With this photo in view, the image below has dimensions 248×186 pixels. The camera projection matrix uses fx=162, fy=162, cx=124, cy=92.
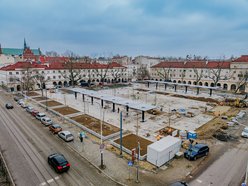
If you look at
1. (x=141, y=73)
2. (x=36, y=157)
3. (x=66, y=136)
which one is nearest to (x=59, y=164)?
(x=36, y=157)

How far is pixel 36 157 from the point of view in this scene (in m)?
19.1

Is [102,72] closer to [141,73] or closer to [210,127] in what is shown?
[141,73]

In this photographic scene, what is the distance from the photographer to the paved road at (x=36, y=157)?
15395 mm

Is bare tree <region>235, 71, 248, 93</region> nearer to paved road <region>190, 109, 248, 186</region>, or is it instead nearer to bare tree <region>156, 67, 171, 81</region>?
bare tree <region>156, 67, 171, 81</region>

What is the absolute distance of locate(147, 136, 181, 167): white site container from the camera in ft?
57.2

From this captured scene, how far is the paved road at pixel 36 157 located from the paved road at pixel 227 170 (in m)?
9.35

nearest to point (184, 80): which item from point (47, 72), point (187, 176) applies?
point (47, 72)

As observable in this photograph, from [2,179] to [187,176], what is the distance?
1780 cm

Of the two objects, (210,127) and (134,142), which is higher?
(210,127)

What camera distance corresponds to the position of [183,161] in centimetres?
1881

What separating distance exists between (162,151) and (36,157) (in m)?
14.6

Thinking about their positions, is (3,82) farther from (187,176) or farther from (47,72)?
Answer: (187,176)

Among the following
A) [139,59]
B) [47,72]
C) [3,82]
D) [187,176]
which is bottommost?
[187,176]

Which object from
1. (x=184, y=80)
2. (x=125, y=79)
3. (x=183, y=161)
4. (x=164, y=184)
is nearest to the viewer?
(x=164, y=184)
